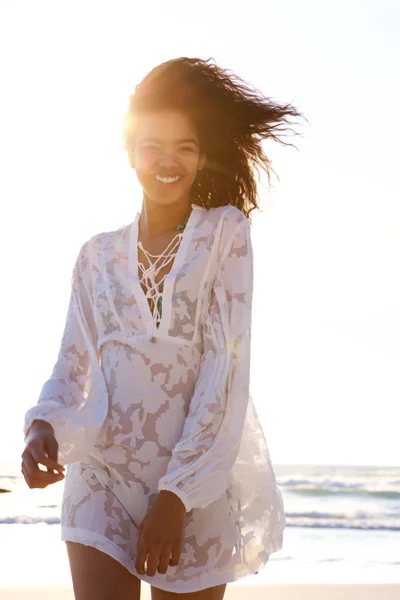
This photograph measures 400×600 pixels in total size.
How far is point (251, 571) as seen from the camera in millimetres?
2750

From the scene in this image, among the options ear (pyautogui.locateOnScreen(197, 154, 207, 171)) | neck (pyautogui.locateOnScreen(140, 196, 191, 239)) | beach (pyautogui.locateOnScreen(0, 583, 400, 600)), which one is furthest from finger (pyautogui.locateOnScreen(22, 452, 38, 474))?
beach (pyautogui.locateOnScreen(0, 583, 400, 600))

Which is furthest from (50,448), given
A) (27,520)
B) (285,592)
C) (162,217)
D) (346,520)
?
(346,520)

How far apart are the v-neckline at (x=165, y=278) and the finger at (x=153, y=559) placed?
66 cm

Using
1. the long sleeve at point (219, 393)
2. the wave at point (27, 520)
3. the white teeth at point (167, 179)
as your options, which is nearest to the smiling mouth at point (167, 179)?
the white teeth at point (167, 179)

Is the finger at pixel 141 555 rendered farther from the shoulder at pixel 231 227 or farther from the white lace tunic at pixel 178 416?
the shoulder at pixel 231 227

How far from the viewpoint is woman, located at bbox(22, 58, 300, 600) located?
8.56ft

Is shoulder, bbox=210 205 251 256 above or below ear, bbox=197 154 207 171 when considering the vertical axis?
below

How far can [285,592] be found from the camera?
799 centimetres

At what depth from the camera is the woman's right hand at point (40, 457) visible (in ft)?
8.28

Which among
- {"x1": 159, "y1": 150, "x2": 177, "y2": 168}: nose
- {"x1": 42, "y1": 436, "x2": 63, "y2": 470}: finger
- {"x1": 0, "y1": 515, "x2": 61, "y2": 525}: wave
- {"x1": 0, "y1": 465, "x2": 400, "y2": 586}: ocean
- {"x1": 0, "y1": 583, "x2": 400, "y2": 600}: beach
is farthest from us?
{"x1": 0, "y1": 515, "x2": 61, "y2": 525}: wave

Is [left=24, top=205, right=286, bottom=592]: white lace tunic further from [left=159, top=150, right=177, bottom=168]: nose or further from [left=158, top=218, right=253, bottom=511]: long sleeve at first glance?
[left=159, top=150, right=177, bottom=168]: nose

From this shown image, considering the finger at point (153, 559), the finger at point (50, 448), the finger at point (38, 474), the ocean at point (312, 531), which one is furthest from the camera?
the ocean at point (312, 531)

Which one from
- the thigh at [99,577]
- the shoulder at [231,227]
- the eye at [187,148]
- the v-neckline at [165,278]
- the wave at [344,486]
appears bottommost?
the wave at [344,486]

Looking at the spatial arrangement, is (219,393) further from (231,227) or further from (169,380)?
(231,227)
